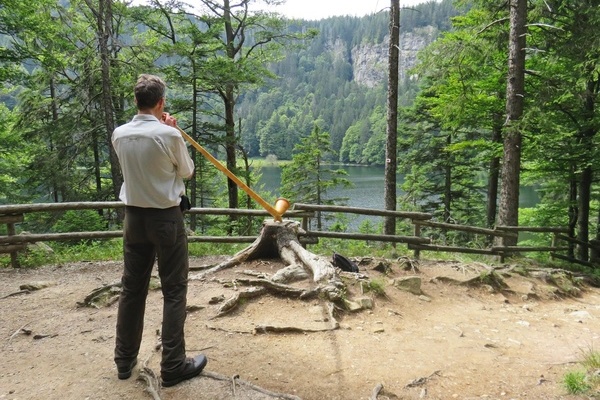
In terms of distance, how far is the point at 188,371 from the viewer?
3006 mm

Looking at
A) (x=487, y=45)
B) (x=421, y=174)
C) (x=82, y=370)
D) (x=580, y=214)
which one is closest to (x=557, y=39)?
(x=487, y=45)

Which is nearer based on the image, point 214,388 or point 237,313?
point 214,388

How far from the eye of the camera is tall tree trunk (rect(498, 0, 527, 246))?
8547 mm

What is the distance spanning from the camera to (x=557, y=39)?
1009cm

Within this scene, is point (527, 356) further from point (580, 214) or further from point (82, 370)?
point (580, 214)

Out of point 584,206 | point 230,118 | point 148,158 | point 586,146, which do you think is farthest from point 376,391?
point 230,118

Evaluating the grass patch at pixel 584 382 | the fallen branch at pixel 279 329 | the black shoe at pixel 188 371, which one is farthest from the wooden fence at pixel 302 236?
the grass patch at pixel 584 382

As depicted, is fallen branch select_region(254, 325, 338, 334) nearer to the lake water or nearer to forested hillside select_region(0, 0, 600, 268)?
forested hillside select_region(0, 0, 600, 268)

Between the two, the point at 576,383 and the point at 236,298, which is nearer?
the point at 576,383

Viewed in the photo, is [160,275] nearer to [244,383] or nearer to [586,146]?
[244,383]

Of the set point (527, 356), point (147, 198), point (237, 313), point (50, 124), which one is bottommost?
point (527, 356)

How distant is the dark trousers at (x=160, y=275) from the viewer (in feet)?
9.30

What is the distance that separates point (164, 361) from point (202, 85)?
40.0ft

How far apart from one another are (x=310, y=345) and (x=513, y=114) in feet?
24.6
